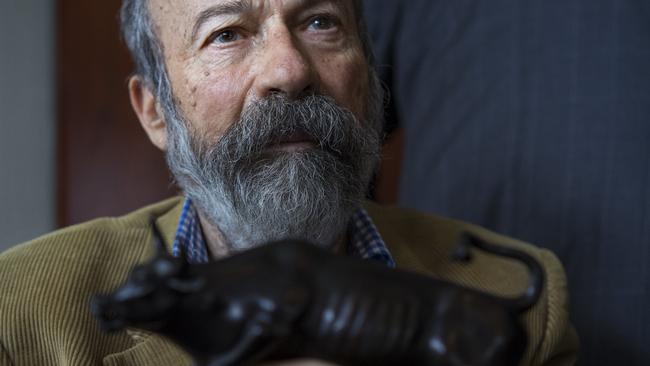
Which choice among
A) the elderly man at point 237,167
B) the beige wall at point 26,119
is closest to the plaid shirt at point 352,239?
the elderly man at point 237,167

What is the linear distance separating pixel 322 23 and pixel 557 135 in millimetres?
745

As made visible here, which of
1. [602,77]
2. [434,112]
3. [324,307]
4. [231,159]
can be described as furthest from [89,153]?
[324,307]

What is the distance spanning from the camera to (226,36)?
115 cm

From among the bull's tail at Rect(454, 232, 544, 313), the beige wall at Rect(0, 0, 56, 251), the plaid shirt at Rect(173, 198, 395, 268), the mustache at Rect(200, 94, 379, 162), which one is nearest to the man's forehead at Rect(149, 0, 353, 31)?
the mustache at Rect(200, 94, 379, 162)

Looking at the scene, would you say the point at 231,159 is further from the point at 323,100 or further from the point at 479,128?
the point at 479,128

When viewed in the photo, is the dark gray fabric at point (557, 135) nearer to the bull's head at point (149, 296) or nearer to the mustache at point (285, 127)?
the mustache at point (285, 127)

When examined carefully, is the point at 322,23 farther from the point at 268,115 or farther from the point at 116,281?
the point at 116,281

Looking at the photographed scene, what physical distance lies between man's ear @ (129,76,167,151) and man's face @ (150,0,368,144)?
17 centimetres

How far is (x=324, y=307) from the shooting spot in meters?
0.67

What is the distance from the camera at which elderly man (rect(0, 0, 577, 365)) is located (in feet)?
3.55

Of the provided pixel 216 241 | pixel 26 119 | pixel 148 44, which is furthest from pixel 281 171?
pixel 26 119

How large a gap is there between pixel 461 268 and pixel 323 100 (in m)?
0.48

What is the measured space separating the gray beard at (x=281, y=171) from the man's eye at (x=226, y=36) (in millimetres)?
146

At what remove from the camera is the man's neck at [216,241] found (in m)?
1.29
